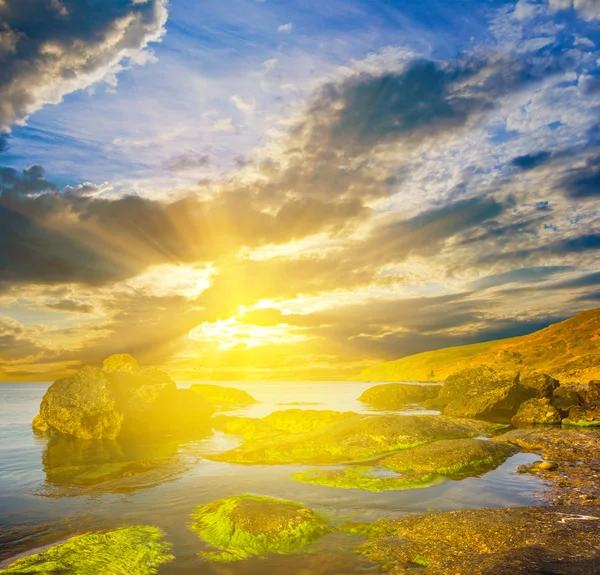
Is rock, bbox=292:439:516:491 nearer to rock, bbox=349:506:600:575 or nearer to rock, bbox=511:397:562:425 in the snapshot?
rock, bbox=349:506:600:575

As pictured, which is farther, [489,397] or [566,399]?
[566,399]

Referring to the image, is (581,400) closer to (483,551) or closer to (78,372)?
(483,551)

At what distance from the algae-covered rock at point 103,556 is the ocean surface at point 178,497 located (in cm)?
59

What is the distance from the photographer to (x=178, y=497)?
63.5 ft

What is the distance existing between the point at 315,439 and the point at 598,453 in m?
18.0

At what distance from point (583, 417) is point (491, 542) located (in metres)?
34.9

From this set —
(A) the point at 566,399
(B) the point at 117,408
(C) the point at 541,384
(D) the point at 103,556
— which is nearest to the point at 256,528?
(D) the point at 103,556

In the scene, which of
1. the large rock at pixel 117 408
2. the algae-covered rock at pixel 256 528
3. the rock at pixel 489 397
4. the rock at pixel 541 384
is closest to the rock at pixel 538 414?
the rock at pixel 489 397

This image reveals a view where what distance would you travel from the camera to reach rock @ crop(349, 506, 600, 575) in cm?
1061

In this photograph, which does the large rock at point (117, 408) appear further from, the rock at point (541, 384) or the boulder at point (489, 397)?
the rock at point (541, 384)

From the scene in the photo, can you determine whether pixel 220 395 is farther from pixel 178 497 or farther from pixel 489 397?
pixel 178 497

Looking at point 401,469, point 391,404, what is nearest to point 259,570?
point 401,469

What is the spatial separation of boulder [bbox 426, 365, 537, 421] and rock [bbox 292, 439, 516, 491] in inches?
910

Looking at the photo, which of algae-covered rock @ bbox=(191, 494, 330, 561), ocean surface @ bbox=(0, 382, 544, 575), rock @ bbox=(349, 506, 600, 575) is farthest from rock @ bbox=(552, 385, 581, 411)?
algae-covered rock @ bbox=(191, 494, 330, 561)
